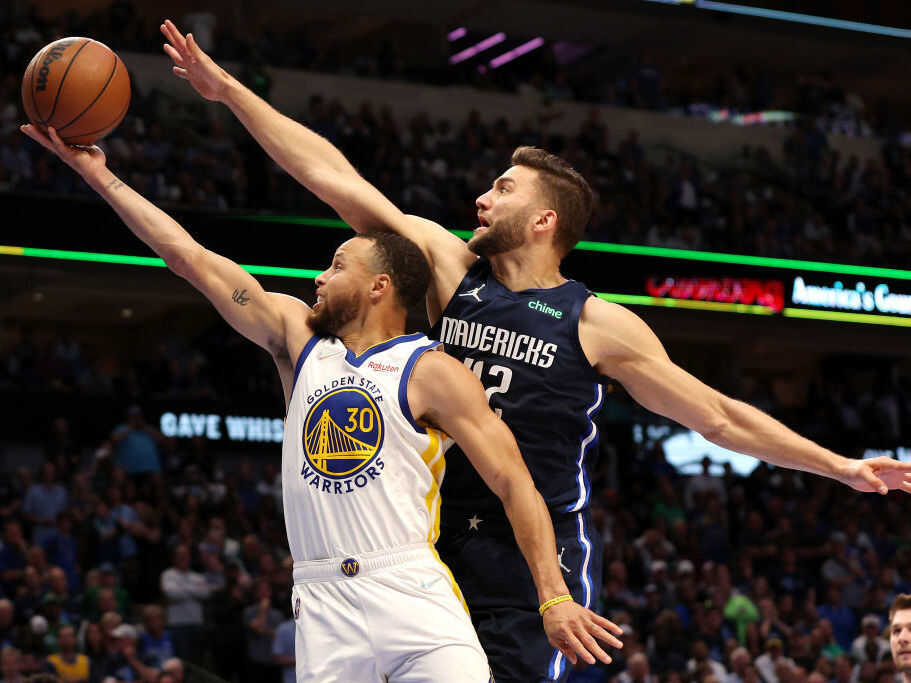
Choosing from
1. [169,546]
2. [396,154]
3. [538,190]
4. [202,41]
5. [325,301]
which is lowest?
[169,546]

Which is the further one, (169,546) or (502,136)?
(502,136)

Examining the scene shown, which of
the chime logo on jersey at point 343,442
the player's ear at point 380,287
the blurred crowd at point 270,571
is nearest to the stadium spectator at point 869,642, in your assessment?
the blurred crowd at point 270,571

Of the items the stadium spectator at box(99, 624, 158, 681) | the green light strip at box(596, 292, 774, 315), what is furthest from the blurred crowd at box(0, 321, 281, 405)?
the stadium spectator at box(99, 624, 158, 681)

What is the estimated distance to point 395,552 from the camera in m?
3.93

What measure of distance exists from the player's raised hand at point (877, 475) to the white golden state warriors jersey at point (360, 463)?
1372 mm

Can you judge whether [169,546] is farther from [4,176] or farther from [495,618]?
[495,618]

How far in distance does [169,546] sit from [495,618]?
929 cm

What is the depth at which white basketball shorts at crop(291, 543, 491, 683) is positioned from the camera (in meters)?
3.78

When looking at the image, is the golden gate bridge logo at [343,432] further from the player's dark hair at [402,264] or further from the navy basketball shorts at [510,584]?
the navy basketball shorts at [510,584]

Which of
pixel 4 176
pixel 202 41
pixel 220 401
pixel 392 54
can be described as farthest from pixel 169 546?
pixel 392 54

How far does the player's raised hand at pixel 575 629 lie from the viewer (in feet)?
12.5

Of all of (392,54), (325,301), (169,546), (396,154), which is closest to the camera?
(325,301)

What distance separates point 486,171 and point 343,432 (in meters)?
15.9

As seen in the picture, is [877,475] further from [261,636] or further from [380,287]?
[261,636]
